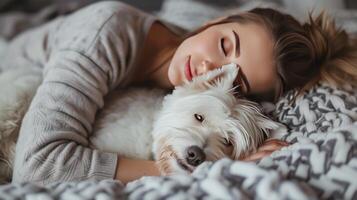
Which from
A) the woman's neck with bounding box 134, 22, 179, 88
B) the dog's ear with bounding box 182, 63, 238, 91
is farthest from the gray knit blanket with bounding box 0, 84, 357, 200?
the woman's neck with bounding box 134, 22, 179, 88

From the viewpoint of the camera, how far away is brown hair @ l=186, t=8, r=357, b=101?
1144 mm

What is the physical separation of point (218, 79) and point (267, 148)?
0.20 meters

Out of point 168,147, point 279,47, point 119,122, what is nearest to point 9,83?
point 119,122

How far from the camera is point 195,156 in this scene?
3.19 feet

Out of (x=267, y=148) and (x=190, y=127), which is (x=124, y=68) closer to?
(x=190, y=127)

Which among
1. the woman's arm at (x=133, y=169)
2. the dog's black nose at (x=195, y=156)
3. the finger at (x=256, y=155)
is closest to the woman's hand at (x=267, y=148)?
the finger at (x=256, y=155)

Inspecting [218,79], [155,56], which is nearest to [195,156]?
[218,79]

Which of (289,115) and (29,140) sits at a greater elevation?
(289,115)

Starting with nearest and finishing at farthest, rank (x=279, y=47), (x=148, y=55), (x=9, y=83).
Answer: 1. (x=279, y=47)
2. (x=9, y=83)
3. (x=148, y=55)

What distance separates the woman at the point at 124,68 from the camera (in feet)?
3.38

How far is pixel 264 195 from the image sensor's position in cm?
67

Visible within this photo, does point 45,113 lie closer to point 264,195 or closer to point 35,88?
point 35,88

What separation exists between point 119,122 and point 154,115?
0.31ft

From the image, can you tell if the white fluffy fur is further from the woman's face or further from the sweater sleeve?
the woman's face
